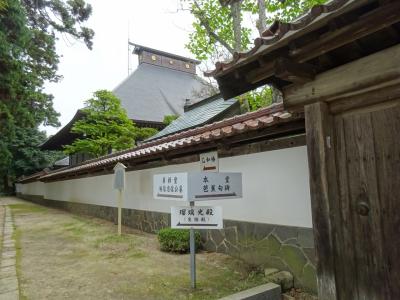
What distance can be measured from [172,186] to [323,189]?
82.0 inches

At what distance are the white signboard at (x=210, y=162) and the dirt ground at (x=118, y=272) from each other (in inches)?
64.1

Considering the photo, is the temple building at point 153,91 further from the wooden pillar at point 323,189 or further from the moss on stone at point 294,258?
the wooden pillar at point 323,189

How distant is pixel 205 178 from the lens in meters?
4.00

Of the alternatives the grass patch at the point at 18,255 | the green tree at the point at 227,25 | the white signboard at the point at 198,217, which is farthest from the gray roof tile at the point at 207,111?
the white signboard at the point at 198,217

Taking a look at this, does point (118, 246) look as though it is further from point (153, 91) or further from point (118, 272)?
point (153, 91)

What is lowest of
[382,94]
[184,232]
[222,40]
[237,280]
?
[237,280]

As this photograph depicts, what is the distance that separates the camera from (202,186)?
157 inches

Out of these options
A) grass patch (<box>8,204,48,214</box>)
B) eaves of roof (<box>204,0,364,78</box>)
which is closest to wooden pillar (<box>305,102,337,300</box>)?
eaves of roof (<box>204,0,364,78</box>)

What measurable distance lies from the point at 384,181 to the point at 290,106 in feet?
3.88

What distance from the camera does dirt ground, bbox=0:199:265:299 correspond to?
3969 mm

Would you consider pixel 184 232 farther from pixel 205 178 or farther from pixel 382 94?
pixel 382 94

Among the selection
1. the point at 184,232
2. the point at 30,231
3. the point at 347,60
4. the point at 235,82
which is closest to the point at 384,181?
the point at 347,60

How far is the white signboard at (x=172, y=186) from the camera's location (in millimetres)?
4039

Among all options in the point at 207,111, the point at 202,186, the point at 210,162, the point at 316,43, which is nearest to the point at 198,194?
the point at 202,186
